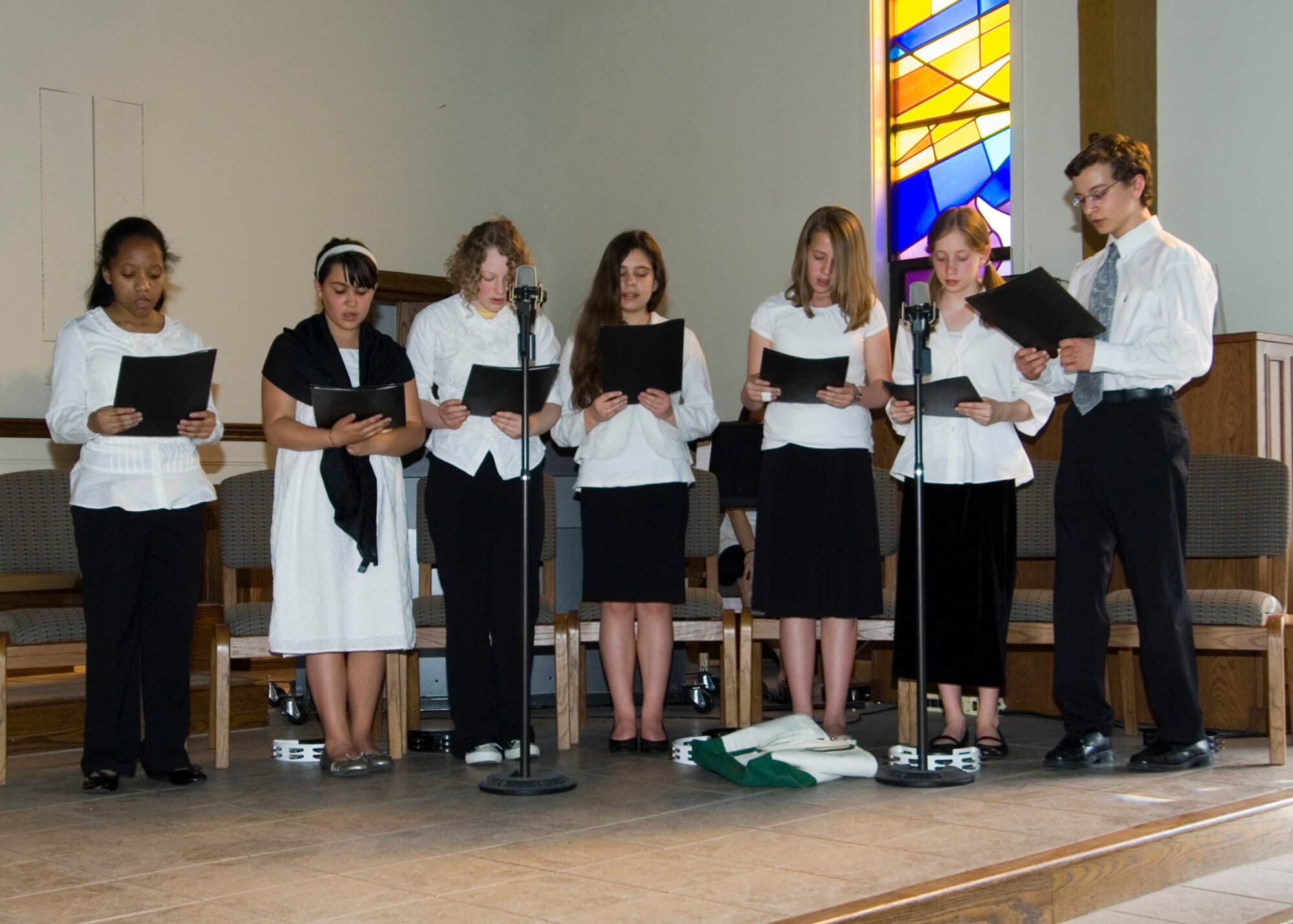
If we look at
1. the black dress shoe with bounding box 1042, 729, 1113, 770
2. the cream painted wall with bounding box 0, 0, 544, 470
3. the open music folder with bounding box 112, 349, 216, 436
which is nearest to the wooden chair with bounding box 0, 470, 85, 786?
the open music folder with bounding box 112, 349, 216, 436

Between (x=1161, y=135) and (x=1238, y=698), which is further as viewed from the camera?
(x=1161, y=135)

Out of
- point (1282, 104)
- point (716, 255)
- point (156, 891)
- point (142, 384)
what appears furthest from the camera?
point (716, 255)

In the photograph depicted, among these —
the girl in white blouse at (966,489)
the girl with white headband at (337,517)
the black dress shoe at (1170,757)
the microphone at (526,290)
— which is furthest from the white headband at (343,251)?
the black dress shoe at (1170,757)

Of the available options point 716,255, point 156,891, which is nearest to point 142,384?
point 156,891

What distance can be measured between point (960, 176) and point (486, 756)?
180 inches

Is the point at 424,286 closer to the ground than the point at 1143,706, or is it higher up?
higher up

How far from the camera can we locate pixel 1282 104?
5.52 m

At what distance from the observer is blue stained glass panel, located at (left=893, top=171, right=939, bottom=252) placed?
739cm

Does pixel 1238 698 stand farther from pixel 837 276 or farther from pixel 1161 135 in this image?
pixel 1161 135

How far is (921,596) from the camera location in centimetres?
350

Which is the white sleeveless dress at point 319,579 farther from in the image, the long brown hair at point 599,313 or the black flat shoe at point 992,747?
the black flat shoe at point 992,747

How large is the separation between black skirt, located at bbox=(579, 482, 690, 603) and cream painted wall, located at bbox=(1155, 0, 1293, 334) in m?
2.75

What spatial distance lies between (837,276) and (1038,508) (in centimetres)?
121

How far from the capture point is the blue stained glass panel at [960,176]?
7.23 m
